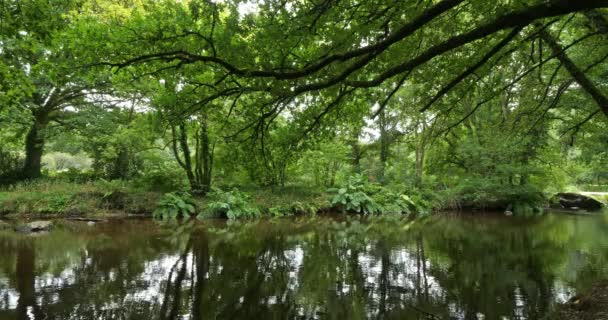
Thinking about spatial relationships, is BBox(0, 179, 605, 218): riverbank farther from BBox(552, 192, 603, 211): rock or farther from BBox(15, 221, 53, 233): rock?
BBox(552, 192, 603, 211): rock

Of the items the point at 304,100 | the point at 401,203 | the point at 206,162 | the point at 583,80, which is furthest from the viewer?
the point at 401,203

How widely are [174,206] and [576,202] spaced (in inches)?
868

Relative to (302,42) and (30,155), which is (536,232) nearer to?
(302,42)

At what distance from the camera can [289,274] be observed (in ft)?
20.0

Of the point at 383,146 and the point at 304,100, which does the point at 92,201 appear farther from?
the point at 383,146

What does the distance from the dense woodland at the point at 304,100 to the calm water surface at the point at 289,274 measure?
6.13ft

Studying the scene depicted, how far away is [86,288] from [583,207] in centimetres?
2512

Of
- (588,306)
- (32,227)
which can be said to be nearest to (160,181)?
(32,227)

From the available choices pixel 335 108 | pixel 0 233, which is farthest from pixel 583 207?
pixel 0 233

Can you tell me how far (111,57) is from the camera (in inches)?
161

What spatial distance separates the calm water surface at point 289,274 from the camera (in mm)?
4453

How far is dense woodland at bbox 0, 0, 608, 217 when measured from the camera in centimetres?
398

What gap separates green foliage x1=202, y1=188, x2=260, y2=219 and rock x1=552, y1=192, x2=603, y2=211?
1873 centimetres

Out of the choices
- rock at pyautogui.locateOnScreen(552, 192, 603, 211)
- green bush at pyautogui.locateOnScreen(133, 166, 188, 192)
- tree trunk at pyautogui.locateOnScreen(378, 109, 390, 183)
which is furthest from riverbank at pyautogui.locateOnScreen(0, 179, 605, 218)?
rock at pyautogui.locateOnScreen(552, 192, 603, 211)
